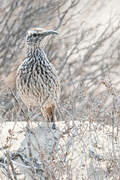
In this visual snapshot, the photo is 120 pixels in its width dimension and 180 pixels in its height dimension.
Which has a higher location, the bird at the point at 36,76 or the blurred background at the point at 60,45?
the blurred background at the point at 60,45

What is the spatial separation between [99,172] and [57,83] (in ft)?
7.18

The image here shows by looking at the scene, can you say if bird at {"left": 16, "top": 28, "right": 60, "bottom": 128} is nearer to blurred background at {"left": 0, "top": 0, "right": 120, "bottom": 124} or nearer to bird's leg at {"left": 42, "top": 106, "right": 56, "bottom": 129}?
bird's leg at {"left": 42, "top": 106, "right": 56, "bottom": 129}

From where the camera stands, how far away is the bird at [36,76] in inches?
338

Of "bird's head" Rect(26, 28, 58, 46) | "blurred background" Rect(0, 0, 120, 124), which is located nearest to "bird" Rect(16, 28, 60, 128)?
"bird's head" Rect(26, 28, 58, 46)

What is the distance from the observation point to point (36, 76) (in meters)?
8.62

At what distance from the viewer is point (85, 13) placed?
1547 centimetres

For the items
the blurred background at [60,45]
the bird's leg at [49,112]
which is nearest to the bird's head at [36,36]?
the bird's leg at [49,112]

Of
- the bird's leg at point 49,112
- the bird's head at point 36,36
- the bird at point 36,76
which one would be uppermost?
the bird's head at point 36,36

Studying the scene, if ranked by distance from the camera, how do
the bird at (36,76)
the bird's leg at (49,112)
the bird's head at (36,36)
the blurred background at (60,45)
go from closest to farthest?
the bird at (36,76)
the bird's head at (36,36)
the bird's leg at (49,112)
the blurred background at (60,45)

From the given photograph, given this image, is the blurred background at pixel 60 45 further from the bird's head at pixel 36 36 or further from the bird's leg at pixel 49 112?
the bird's head at pixel 36 36

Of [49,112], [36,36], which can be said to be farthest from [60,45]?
[36,36]

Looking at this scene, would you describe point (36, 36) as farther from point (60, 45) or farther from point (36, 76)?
point (60, 45)

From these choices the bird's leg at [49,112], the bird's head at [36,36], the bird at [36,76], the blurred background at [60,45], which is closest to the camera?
the bird at [36,76]

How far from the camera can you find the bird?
28.1 ft
